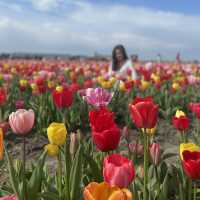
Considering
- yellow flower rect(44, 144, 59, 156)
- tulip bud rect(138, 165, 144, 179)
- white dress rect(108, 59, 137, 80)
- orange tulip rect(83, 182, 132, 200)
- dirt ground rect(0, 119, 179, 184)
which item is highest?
orange tulip rect(83, 182, 132, 200)

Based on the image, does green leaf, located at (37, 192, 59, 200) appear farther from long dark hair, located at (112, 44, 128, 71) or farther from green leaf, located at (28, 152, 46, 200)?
long dark hair, located at (112, 44, 128, 71)

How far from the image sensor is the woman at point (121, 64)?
30.4 ft

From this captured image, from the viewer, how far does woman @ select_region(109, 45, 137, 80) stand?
927 cm

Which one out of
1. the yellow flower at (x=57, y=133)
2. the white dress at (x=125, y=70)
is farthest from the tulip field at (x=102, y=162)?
the white dress at (x=125, y=70)

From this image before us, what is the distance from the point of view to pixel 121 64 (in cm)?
961

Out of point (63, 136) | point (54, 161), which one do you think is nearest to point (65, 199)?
→ point (63, 136)

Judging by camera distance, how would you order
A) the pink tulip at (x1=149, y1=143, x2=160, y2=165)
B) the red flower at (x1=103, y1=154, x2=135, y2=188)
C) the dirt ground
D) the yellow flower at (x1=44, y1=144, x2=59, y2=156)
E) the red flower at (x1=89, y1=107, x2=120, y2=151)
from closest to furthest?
the red flower at (x1=103, y1=154, x2=135, y2=188)
the red flower at (x1=89, y1=107, x2=120, y2=151)
the pink tulip at (x1=149, y1=143, x2=160, y2=165)
the yellow flower at (x1=44, y1=144, x2=59, y2=156)
the dirt ground

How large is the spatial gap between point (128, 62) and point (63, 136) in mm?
7110

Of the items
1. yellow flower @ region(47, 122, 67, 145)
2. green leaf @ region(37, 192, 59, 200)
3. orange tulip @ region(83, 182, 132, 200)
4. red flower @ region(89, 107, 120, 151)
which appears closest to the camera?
orange tulip @ region(83, 182, 132, 200)

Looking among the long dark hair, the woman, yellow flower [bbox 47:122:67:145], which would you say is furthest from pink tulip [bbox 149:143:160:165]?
the long dark hair

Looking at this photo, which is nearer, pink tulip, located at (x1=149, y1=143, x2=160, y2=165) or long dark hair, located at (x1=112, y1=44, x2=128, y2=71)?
pink tulip, located at (x1=149, y1=143, x2=160, y2=165)

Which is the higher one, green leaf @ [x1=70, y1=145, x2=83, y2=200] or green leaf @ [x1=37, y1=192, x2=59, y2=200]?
green leaf @ [x1=70, y1=145, x2=83, y2=200]

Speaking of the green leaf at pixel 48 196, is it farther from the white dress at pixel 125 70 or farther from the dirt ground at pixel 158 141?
the white dress at pixel 125 70

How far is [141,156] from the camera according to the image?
121 inches
